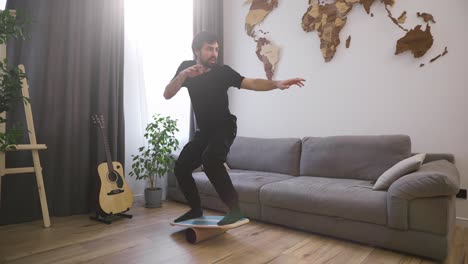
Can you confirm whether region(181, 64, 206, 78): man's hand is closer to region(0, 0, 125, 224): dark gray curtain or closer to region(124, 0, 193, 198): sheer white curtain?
region(0, 0, 125, 224): dark gray curtain

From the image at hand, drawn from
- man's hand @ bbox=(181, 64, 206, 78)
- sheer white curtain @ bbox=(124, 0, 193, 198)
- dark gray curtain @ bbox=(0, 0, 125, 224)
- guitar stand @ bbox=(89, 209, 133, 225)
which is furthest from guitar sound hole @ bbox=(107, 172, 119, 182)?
man's hand @ bbox=(181, 64, 206, 78)

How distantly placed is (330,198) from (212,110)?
1.05m

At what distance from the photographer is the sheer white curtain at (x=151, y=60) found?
10.6 ft

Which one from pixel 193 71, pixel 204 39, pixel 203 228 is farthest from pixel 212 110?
pixel 203 228

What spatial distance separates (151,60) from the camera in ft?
11.1

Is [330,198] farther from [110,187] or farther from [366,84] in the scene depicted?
[110,187]

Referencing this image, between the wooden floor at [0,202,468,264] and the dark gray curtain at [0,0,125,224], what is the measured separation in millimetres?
282

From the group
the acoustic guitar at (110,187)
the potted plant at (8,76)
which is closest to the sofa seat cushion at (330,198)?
the acoustic guitar at (110,187)

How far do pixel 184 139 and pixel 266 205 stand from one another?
163 cm

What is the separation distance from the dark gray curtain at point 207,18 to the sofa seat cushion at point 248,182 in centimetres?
96

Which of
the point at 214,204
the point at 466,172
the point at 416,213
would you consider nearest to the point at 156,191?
the point at 214,204

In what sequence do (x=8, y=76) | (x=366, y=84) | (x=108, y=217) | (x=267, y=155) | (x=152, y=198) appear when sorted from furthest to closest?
(x=267, y=155) < (x=152, y=198) < (x=366, y=84) < (x=108, y=217) < (x=8, y=76)

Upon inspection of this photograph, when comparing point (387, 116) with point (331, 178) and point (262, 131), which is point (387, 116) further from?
point (262, 131)

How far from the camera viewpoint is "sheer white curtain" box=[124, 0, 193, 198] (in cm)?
322
